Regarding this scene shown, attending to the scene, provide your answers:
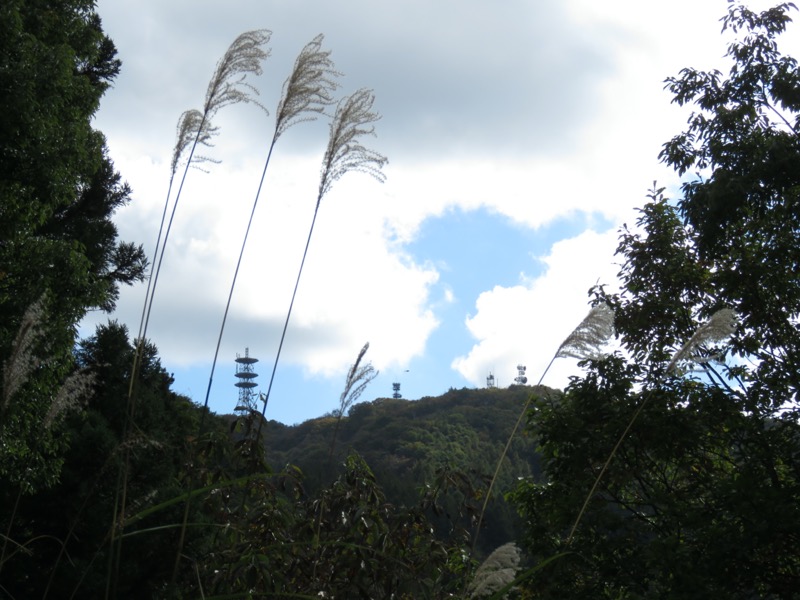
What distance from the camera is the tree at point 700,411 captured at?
6.19 metres

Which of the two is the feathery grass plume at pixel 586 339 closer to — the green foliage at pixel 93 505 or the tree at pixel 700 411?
the tree at pixel 700 411

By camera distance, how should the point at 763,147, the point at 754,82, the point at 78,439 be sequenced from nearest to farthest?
the point at 763,147 → the point at 754,82 → the point at 78,439

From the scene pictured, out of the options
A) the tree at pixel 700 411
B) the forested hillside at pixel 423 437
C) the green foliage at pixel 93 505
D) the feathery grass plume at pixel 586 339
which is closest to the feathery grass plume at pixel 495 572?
the feathery grass plume at pixel 586 339

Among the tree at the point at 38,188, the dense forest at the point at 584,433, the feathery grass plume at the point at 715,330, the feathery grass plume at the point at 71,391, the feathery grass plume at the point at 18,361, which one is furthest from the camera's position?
the tree at the point at 38,188

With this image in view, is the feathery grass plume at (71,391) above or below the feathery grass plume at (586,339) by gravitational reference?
below

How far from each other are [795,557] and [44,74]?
7600 millimetres

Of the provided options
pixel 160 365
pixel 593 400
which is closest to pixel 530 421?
pixel 593 400

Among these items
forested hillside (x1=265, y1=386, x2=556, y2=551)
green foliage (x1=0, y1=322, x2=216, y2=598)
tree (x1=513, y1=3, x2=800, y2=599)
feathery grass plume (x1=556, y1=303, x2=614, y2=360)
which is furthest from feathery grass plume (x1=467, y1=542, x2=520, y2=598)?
forested hillside (x1=265, y1=386, x2=556, y2=551)

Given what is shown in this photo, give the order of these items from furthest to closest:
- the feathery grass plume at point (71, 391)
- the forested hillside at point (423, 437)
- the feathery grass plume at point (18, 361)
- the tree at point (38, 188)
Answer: the forested hillside at point (423, 437), the tree at point (38, 188), the feathery grass plume at point (71, 391), the feathery grass plume at point (18, 361)

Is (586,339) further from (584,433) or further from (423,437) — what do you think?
(423,437)

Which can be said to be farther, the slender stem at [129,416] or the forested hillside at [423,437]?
the forested hillside at [423,437]

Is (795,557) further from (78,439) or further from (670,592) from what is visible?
(78,439)

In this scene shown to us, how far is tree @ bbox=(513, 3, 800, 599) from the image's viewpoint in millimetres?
6191

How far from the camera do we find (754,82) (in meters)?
8.65
